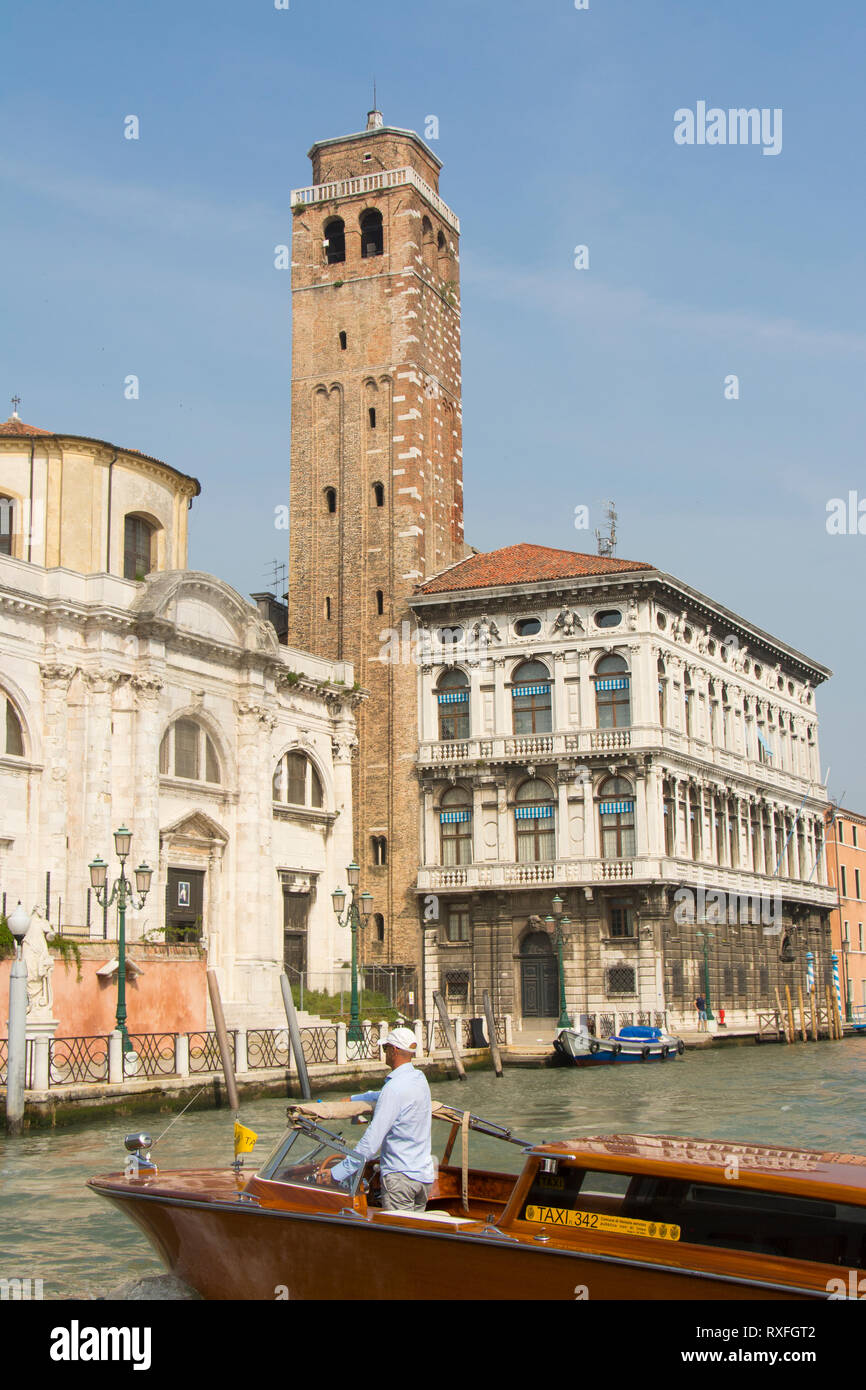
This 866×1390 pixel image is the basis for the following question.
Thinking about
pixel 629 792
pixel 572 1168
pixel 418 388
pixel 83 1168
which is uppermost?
pixel 418 388

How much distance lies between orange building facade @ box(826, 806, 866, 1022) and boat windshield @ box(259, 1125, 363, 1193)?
172 feet

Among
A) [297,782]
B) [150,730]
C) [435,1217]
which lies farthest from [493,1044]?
[435,1217]

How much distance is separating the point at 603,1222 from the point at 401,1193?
4.33ft

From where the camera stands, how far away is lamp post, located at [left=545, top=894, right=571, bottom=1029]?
39000mm

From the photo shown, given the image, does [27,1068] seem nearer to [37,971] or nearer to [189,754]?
[37,971]

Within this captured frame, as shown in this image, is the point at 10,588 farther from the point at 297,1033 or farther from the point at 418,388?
the point at 418,388

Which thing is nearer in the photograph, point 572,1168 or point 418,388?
point 572,1168

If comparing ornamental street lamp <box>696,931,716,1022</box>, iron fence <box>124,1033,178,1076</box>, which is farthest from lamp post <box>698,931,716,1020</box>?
iron fence <box>124,1033,178,1076</box>

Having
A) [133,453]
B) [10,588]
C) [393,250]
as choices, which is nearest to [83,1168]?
[10,588]

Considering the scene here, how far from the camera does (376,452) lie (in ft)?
153

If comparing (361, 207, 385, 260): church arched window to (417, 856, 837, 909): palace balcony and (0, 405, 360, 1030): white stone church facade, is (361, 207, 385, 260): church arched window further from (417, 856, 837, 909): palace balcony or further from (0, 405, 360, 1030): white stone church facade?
(417, 856, 837, 909): palace balcony

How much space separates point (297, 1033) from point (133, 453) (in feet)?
54.3
